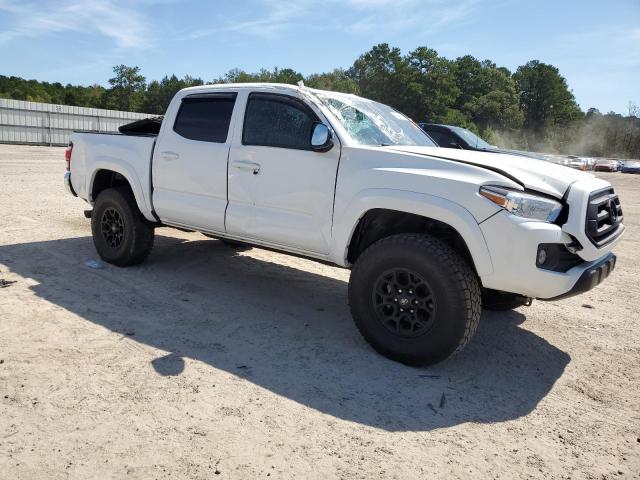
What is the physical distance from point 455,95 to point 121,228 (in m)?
101

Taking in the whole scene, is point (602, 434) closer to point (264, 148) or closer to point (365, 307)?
point (365, 307)

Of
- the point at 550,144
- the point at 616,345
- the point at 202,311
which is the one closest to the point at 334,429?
the point at 202,311

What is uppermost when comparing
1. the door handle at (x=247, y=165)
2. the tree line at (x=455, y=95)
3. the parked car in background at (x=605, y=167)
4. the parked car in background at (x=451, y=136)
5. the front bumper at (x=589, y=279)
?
the tree line at (x=455, y=95)

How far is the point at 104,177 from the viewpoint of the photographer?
627cm

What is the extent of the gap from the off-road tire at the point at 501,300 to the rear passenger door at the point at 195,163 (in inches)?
103

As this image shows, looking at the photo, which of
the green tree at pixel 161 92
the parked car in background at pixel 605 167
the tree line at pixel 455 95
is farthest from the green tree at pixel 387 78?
the parked car in background at pixel 605 167

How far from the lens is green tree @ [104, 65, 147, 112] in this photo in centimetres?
6838

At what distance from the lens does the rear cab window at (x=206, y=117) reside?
5043mm

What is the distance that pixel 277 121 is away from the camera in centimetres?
465

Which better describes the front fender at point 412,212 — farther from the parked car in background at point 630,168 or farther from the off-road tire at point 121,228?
the parked car in background at point 630,168

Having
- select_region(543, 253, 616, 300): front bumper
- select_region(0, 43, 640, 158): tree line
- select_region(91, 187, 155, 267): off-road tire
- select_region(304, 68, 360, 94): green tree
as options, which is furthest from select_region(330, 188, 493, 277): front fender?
select_region(304, 68, 360, 94): green tree

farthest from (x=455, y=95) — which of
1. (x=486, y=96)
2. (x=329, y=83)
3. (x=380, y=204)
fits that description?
(x=380, y=204)

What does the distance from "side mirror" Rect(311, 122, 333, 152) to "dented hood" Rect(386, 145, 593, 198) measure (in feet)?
1.68

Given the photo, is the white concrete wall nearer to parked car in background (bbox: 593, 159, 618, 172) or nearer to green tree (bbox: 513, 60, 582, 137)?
parked car in background (bbox: 593, 159, 618, 172)
